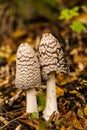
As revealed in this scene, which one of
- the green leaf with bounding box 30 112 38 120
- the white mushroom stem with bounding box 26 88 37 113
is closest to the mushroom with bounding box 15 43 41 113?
the white mushroom stem with bounding box 26 88 37 113

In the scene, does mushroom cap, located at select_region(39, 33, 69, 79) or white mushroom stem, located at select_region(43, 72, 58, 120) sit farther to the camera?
white mushroom stem, located at select_region(43, 72, 58, 120)

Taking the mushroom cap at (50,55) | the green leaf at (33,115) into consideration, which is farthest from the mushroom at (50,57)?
the green leaf at (33,115)

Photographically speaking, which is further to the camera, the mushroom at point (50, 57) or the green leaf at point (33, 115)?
the green leaf at point (33, 115)

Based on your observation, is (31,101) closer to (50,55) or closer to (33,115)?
(33,115)

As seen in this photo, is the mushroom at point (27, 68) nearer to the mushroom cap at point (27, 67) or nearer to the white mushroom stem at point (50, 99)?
the mushroom cap at point (27, 67)

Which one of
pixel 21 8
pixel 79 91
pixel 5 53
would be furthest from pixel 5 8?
pixel 79 91

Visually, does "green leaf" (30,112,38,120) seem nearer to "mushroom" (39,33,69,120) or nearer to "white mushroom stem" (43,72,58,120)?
"white mushroom stem" (43,72,58,120)
